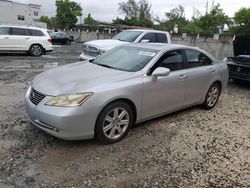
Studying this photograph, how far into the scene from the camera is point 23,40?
14.1 m

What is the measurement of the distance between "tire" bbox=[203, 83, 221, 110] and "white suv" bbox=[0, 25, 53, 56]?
424 inches

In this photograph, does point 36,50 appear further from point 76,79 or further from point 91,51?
point 76,79

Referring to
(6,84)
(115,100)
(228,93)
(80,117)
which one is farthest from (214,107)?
(6,84)

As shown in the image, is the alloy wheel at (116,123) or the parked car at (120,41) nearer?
the alloy wheel at (116,123)

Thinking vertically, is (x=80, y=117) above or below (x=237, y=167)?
above

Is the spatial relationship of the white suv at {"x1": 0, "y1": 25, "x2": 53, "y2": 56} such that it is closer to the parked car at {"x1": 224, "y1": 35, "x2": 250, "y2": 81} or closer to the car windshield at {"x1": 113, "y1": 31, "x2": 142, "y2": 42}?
the car windshield at {"x1": 113, "y1": 31, "x2": 142, "y2": 42}

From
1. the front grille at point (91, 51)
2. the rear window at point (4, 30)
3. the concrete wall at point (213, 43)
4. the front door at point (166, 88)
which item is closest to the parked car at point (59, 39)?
the concrete wall at point (213, 43)

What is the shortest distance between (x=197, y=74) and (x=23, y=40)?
10.9m

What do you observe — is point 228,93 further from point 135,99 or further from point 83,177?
point 83,177

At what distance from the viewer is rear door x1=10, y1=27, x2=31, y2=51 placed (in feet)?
45.2

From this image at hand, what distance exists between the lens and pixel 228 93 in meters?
8.26

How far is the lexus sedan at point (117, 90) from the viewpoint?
379 centimetres

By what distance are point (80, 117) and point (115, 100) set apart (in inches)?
24.3

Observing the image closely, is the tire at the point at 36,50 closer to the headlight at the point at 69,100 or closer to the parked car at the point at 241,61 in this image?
the parked car at the point at 241,61
